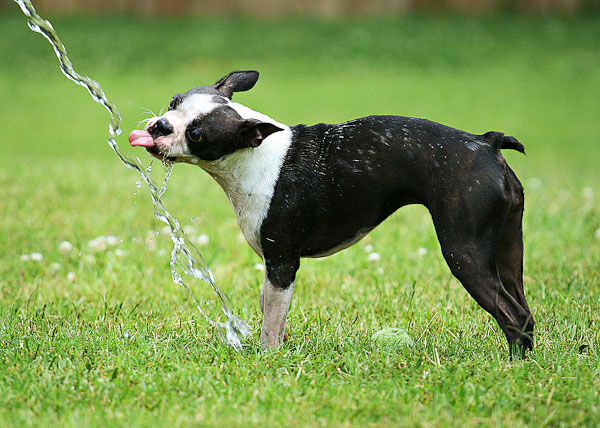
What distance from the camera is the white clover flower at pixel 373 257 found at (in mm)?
5285

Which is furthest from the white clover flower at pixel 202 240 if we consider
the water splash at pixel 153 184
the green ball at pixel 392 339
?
the green ball at pixel 392 339

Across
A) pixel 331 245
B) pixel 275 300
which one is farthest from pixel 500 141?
pixel 275 300

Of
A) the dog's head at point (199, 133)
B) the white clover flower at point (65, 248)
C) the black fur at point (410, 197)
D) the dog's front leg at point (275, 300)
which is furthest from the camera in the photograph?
the white clover flower at point (65, 248)

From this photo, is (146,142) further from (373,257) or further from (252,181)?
(373,257)

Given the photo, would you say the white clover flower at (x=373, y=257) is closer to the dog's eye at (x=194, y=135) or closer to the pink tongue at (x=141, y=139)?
the dog's eye at (x=194, y=135)

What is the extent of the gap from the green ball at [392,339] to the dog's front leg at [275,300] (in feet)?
1.55

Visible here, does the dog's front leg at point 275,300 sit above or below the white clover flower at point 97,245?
above

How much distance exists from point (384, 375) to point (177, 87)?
12.6 m

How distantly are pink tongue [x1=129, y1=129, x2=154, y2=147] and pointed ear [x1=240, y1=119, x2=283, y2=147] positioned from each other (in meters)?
0.41

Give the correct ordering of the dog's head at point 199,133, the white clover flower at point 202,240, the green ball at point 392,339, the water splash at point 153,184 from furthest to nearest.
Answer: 1. the white clover flower at point 202,240
2. the water splash at point 153,184
3. the green ball at point 392,339
4. the dog's head at point 199,133

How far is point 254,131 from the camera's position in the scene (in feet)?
11.5

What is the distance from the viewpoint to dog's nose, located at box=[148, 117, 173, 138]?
3.51 m

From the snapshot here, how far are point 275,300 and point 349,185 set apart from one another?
634 millimetres

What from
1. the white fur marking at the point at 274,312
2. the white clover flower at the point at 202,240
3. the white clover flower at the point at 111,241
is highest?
the white fur marking at the point at 274,312
